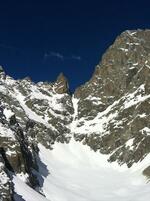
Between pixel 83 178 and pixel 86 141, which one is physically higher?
pixel 86 141

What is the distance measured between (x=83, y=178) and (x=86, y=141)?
4003 cm

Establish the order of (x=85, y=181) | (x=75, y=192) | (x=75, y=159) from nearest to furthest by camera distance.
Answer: (x=75, y=192), (x=85, y=181), (x=75, y=159)

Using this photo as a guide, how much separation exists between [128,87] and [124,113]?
19.6m

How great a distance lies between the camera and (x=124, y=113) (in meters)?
175

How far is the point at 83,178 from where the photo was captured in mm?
137625

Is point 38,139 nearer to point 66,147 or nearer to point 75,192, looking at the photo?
point 66,147

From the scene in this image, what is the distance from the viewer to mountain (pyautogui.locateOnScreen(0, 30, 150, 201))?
365 ft

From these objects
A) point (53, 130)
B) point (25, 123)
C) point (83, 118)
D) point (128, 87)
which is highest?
point (128, 87)

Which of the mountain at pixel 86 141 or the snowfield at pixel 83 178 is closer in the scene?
the snowfield at pixel 83 178

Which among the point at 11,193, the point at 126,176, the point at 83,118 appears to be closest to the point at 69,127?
the point at 83,118

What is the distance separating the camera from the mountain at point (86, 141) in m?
111

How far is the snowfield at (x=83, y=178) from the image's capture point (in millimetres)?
107250

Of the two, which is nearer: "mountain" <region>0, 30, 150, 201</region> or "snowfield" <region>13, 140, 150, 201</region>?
"snowfield" <region>13, 140, 150, 201</region>

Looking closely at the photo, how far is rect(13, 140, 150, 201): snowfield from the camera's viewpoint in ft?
352
